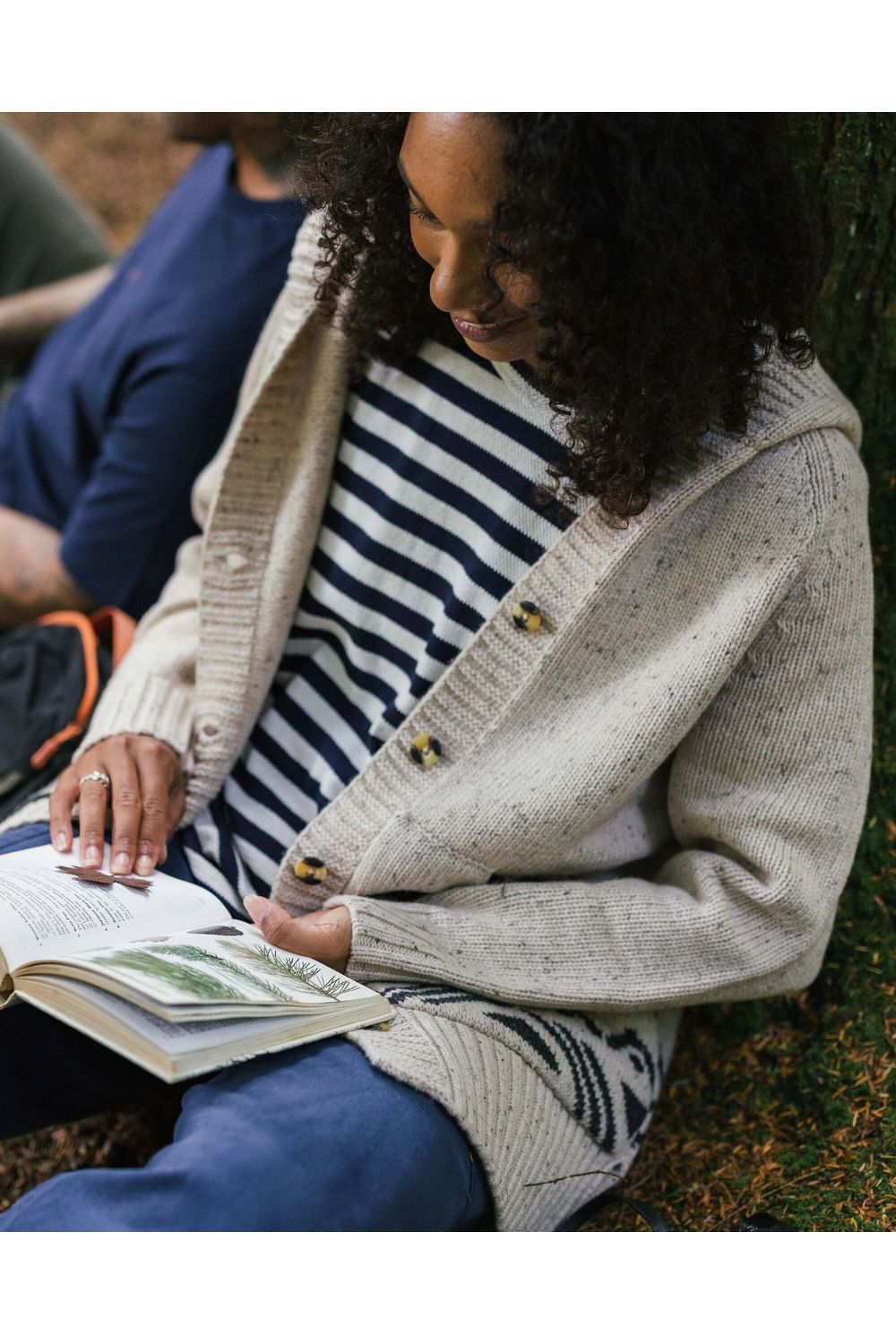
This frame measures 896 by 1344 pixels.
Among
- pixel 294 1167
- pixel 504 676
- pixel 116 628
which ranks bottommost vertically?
pixel 294 1167

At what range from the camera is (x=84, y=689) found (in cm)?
196

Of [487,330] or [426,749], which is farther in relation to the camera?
[426,749]

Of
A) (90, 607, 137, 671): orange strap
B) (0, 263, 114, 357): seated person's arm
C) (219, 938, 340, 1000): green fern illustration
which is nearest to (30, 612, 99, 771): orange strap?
(90, 607, 137, 671): orange strap

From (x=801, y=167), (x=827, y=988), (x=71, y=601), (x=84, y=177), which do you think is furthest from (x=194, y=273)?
(x=84, y=177)

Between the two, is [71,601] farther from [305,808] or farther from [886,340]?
[886,340]

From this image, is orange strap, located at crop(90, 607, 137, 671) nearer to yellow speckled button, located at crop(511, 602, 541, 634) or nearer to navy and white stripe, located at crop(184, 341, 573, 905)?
navy and white stripe, located at crop(184, 341, 573, 905)

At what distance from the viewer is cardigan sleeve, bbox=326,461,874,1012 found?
1466 mm

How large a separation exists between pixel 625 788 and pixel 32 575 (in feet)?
4.55

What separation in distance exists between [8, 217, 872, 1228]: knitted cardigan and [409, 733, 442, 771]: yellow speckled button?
0.01 metres

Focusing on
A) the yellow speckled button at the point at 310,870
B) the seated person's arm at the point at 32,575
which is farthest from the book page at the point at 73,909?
the seated person's arm at the point at 32,575

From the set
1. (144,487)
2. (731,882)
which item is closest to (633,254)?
(731,882)

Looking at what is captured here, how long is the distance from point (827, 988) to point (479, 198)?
124 cm

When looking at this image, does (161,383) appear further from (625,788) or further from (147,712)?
(625,788)

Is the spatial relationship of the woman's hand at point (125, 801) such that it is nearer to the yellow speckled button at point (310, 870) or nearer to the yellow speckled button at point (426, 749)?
the yellow speckled button at point (310, 870)
